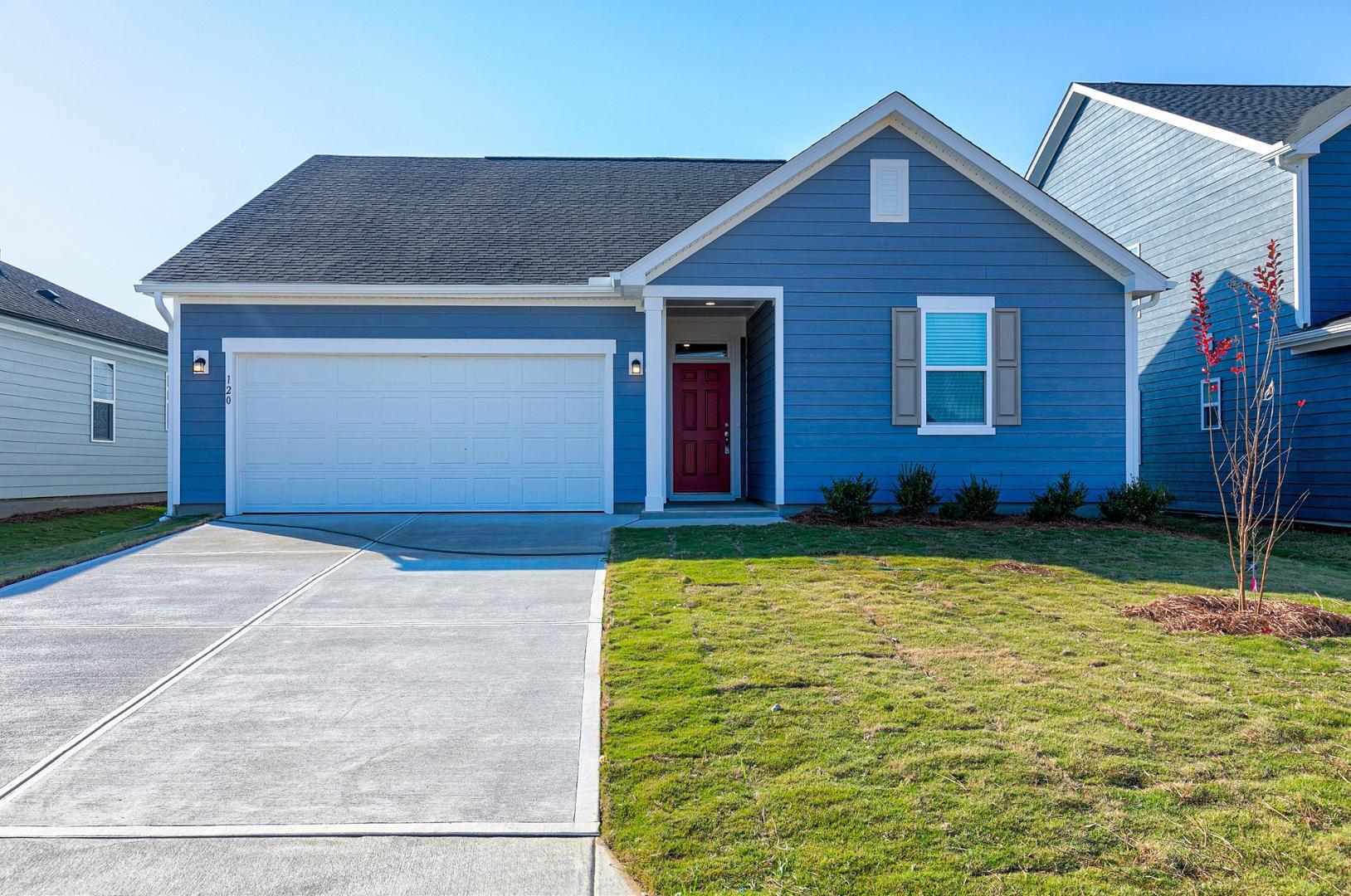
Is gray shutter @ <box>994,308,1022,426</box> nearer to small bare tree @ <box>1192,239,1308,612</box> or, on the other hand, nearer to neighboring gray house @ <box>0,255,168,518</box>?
small bare tree @ <box>1192,239,1308,612</box>


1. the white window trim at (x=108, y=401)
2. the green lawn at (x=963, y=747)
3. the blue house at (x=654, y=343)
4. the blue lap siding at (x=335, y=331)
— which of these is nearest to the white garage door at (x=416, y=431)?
the blue house at (x=654, y=343)

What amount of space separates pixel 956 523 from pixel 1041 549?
5.86 feet

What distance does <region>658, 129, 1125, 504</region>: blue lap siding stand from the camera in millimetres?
10781

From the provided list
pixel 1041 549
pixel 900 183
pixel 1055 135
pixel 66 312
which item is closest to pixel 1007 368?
pixel 900 183

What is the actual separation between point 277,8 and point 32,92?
184 inches

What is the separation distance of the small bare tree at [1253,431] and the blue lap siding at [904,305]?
1453mm

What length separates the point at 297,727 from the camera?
3998 millimetres

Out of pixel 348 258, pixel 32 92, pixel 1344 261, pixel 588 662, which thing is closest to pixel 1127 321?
pixel 1344 261

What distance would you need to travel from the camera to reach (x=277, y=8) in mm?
11016

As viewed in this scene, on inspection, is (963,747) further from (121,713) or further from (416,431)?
(416,431)

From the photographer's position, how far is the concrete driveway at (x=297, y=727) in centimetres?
295

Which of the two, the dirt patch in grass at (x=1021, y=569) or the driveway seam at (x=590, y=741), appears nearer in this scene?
the driveway seam at (x=590, y=741)

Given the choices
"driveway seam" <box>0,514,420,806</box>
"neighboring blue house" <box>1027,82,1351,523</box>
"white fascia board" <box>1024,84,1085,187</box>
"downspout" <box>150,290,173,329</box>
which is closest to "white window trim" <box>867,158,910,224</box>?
"neighboring blue house" <box>1027,82,1351,523</box>

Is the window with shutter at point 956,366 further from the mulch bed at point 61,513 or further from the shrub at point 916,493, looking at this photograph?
the mulch bed at point 61,513
